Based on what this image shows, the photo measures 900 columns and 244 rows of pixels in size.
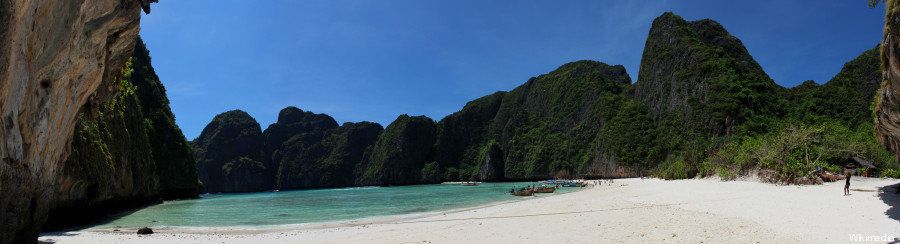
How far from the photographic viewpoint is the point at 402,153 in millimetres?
153875

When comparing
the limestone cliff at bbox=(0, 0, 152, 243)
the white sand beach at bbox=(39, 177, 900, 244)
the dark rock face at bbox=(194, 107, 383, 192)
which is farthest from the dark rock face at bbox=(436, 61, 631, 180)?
the limestone cliff at bbox=(0, 0, 152, 243)

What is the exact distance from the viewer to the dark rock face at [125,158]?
21922 mm

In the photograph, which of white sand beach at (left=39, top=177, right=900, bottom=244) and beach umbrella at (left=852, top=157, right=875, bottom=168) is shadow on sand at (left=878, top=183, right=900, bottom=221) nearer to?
white sand beach at (left=39, top=177, right=900, bottom=244)

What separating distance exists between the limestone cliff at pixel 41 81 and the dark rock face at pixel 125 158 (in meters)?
3.51

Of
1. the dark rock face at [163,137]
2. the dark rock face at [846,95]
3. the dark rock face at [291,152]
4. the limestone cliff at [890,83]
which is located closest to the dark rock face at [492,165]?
the dark rock face at [846,95]

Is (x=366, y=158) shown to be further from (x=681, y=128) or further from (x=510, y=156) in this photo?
(x=681, y=128)

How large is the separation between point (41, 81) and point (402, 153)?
14441cm

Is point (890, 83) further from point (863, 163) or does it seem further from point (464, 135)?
point (464, 135)

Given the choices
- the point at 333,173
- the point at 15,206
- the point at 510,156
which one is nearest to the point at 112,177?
the point at 15,206

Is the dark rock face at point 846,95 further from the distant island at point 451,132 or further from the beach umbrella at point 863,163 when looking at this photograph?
the beach umbrella at point 863,163

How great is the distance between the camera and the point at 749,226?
32.5 feet

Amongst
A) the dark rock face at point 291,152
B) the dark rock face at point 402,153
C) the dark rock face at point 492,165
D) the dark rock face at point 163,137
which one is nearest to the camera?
the dark rock face at point 163,137

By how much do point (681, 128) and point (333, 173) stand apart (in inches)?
5256

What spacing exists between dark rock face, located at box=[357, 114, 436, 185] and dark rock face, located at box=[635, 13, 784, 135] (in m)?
80.6
